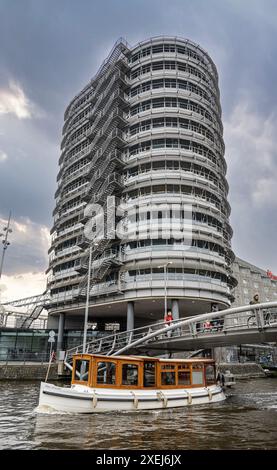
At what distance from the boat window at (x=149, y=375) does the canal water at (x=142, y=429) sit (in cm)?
173

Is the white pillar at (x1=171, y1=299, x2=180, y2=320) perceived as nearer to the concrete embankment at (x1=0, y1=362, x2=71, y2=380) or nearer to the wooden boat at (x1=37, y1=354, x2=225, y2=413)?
the concrete embankment at (x1=0, y1=362, x2=71, y2=380)

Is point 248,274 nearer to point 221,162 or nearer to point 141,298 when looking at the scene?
point 221,162

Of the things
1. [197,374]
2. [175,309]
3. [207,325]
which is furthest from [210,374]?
[175,309]

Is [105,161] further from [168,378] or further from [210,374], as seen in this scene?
[168,378]

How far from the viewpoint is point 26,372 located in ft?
113

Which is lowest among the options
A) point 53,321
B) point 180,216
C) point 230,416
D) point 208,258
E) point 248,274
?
point 230,416

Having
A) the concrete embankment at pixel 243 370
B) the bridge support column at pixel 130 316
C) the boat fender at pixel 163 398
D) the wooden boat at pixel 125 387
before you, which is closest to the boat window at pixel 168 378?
the wooden boat at pixel 125 387

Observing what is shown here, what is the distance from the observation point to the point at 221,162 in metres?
52.9

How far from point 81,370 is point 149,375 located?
13.0ft

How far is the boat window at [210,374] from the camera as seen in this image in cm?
2306

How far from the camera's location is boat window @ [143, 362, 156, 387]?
1950cm

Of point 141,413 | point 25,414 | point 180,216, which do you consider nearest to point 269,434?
point 141,413

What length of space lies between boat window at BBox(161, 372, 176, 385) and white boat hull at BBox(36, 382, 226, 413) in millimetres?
463

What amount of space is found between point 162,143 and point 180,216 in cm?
1113
